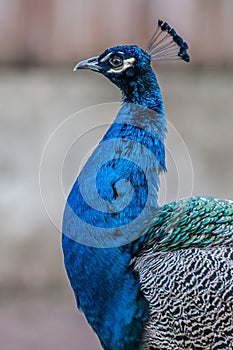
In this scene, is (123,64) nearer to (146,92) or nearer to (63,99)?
(146,92)

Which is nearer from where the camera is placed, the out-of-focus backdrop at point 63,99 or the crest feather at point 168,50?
the crest feather at point 168,50

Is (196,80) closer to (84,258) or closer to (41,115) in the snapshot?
(41,115)

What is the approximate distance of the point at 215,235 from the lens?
7.87 ft

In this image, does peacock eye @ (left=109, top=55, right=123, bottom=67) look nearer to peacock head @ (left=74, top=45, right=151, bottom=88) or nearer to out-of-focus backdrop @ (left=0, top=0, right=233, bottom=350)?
Answer: peacock head @ (left=74, top=45, right=151, bottom=88)

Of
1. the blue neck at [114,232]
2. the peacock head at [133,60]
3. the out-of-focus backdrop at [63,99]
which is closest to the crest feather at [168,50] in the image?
the peacock head at [133,60]

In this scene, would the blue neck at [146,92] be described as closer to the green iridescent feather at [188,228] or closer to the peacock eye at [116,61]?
the peacock eye at [116,61]

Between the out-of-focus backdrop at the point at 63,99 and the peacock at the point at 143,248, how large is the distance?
1.94 m

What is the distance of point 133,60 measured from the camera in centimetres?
255

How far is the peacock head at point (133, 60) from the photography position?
8.36ft

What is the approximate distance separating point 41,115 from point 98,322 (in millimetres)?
2273

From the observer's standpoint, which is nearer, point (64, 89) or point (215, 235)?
point (215, 235)

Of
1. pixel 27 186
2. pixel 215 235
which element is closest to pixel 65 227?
pixel 215 235

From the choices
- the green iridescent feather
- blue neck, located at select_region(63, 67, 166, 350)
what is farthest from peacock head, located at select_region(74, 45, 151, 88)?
the green iridescent feather

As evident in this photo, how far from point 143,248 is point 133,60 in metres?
0.62
